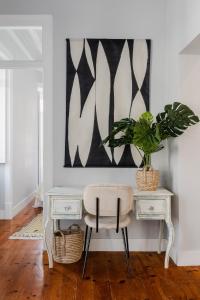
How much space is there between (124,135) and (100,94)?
0.57m

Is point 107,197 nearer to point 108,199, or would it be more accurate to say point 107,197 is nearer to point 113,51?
point 108,199

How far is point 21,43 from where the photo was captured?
3.71m

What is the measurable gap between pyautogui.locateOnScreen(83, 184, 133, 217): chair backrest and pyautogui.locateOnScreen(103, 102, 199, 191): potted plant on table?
446mm

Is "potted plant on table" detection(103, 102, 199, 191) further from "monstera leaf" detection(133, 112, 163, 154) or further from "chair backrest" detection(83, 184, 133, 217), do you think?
"chair backrest" detection(83, 184, 133, 217)

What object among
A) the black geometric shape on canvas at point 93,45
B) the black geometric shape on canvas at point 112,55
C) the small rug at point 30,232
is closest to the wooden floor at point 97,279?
the small rug at point 30,232

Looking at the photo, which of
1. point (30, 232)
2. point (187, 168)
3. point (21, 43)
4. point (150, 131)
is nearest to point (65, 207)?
point (150, 131)

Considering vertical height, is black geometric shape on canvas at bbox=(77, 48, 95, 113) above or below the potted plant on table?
above

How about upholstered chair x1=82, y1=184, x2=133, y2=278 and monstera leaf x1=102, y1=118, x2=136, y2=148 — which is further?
monstera leaf x1=102, y1=118, x2=136, y2=148

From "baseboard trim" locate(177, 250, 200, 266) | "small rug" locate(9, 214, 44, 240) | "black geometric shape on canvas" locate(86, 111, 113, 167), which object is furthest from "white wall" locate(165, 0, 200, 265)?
"small rug" locate(9, 214, 44, 240)

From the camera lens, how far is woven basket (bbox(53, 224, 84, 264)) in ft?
10.0

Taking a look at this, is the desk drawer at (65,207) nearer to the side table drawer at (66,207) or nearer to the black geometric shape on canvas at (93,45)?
A: the side table drawer at (66,207)

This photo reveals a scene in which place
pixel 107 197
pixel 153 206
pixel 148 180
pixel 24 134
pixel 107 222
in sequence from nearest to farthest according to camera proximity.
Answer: pixel 107 197 < pixel 107 222 < pixel 153 206 < pixel 148 180 < pixel 24 134

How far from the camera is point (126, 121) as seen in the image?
3.20 metres

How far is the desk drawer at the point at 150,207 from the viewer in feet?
9.70
